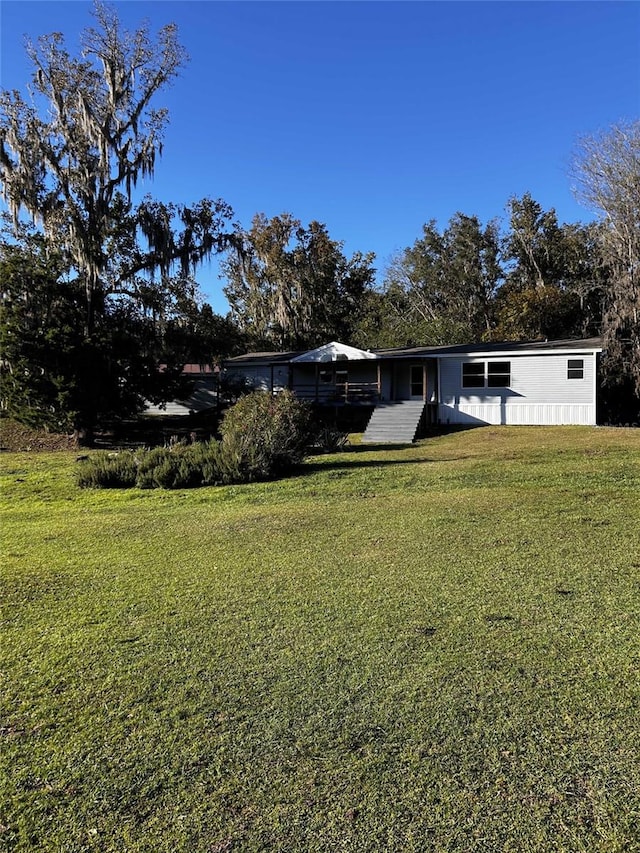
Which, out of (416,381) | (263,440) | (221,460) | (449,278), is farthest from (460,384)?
(449,278)

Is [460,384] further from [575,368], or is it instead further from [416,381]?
[575,368]

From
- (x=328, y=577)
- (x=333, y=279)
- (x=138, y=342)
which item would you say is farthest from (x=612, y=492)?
(x=333, y=279)

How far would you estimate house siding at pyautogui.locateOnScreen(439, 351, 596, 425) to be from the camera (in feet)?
64.5

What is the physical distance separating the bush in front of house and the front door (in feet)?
38.7

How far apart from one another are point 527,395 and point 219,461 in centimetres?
1358

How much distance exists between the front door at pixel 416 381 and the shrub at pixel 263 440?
36.0 ft

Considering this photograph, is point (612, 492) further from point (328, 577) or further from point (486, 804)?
point (486, 804)

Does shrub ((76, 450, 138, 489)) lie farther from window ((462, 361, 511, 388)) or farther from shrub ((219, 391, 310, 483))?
window ((462, 361, 511, 388))

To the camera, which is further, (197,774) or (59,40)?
(59,40)

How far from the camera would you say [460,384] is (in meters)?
21.3

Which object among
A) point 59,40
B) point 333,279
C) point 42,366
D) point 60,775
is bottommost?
point 60,775

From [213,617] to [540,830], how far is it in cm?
248

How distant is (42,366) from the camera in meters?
17.2

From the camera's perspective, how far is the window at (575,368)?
19688 millimetres
